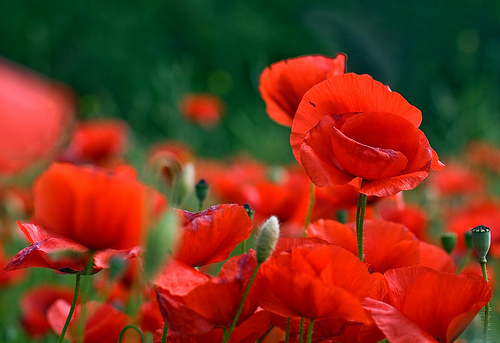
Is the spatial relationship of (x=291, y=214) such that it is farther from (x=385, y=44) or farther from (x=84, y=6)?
(x=84, y=6)

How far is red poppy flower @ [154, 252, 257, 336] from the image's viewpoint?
49 cm

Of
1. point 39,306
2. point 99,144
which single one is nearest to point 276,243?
point 39,306

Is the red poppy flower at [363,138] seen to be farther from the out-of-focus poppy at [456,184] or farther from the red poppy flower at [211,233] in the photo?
the out-of-focus poppy at [456,184]

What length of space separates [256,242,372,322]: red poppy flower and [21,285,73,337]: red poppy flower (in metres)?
0.60

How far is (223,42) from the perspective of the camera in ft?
22.5

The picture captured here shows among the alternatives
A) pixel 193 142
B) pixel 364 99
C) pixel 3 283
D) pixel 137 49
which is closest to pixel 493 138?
pixel 193 142

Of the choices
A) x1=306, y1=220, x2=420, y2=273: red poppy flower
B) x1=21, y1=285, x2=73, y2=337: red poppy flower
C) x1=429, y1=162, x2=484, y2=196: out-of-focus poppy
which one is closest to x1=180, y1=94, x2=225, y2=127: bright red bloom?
x1=429, y1=162, x2=484, y2=196: out-of-focus poppy

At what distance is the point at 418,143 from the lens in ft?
1.86

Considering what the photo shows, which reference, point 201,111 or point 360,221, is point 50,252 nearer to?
point 360,221

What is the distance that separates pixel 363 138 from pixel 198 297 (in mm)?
208

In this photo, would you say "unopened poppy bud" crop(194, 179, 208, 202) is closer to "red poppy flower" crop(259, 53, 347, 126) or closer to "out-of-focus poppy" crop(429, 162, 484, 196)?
"red poppy flower" crop(259, 53, 347, 126)

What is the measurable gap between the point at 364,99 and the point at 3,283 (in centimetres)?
86

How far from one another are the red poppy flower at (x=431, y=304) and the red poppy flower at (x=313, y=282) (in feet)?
0.08

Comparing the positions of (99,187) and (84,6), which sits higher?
(84,6)
